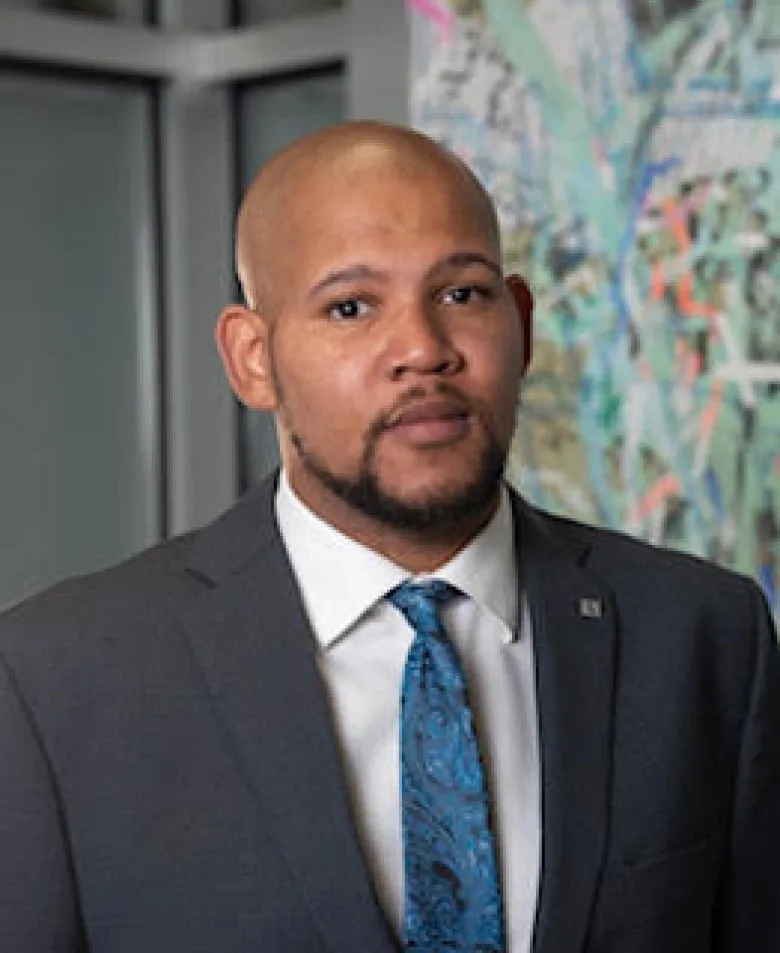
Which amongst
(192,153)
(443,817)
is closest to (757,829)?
(443,817)

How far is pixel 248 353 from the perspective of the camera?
67.9 inches

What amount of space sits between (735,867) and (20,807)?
0.66 m

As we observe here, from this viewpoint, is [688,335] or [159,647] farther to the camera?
[688,335]

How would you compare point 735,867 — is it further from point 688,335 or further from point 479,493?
point 688,335

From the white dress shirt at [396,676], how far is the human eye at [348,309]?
201 mm

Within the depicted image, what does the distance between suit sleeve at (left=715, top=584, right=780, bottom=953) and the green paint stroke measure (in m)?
1.65

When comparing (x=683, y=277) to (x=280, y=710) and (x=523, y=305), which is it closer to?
(x=523, y=305)

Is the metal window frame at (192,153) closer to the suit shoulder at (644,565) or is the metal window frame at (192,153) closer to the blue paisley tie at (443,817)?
the suit shoulder at (644,565)

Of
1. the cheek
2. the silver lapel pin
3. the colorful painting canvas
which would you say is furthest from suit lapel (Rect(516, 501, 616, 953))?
the colorful painting canvas

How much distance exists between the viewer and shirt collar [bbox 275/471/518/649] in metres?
1.70

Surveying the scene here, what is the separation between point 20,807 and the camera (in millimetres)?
1593

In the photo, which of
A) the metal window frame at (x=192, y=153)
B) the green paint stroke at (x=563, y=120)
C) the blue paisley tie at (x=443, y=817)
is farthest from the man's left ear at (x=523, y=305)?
the metal window frame at (x=192, y=153)

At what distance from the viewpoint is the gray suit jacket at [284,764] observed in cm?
159

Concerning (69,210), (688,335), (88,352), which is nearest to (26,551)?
(88,352)
